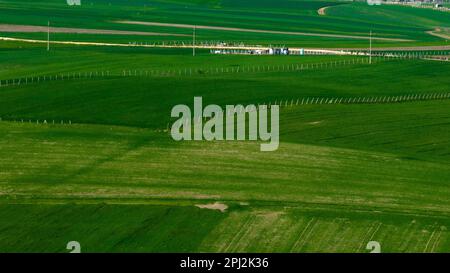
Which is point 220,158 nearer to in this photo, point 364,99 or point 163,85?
point 364,99

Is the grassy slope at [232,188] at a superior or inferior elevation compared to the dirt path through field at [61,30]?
superior

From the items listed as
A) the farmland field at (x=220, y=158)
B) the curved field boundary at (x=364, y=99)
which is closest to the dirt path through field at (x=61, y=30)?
the farmland field at (x=220, y=158)

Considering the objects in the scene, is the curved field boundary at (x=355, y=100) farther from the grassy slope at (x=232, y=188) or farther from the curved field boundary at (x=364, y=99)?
the grassy slope at (x=232, y=188)

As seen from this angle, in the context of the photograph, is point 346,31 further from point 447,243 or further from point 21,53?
point 447,243

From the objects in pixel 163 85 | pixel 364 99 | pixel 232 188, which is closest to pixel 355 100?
pixel 364 99

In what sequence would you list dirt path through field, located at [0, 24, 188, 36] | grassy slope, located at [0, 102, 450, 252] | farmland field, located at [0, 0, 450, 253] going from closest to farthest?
1. grassy slope, located at [0, 102, 450, 252]
2. farmland field, located at [0, 0, 450, 253]
3. dirt path through field, located at [0, 24, 188, 36]

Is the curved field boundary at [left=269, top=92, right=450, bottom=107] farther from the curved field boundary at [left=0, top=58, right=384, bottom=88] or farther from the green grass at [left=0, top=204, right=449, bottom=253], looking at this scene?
the green grass at [left=0, top=204, right=449, bottom=253]

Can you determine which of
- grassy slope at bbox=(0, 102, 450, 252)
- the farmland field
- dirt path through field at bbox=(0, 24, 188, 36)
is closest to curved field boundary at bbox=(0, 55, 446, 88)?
the farmland field

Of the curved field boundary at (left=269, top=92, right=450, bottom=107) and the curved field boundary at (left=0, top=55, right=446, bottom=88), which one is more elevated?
the curved field boundary at (left=269, top=92, right=450, bottom=107)
